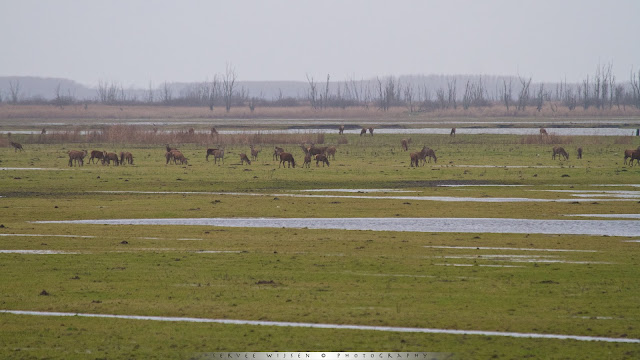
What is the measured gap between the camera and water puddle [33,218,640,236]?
24.4 m

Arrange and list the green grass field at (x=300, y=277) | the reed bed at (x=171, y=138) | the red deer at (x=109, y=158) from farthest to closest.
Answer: the reed bed at (x=171, y=138) → the red deer at (x=109, y=158) → the green grass field at (x=300, y=277)

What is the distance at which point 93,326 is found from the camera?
43.8ft

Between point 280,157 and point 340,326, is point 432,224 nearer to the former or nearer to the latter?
point 340,326

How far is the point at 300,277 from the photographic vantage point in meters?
17.2

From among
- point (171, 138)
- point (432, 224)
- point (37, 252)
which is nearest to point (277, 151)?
point (171, 138)

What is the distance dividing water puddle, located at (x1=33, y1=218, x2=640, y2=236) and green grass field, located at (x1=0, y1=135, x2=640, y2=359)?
0.95m

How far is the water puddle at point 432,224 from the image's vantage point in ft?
80.0

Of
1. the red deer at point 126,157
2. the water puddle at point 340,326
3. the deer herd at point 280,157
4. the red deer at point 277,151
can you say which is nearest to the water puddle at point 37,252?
the water puddle at point 340,326

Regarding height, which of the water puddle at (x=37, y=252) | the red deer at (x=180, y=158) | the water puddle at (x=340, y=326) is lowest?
the water puddle at (x=37, y=252)

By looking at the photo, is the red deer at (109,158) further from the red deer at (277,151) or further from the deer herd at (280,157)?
the red deer at (277,151)

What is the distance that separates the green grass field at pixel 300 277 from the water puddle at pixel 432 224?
0.95 meters

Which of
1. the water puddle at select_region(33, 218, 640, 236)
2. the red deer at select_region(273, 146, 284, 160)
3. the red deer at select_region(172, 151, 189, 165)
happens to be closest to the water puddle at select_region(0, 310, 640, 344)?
the water puddle at select_region(33, 218, 640, 236)

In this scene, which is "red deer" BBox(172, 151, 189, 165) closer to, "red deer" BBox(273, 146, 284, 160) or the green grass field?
"red deer" BBox(273, 146, 284, 160)

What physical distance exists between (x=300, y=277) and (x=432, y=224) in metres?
9.26
